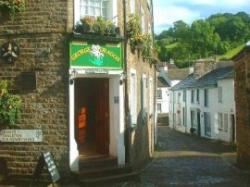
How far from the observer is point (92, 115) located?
54.2ft

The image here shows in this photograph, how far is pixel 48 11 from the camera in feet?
47.4

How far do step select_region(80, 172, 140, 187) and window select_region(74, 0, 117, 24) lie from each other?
16.2 ft

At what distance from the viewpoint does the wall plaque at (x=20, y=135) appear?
14.4 metres

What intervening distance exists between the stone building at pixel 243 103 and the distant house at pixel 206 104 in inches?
626

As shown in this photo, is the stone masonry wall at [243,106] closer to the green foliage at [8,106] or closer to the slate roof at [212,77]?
the green foliage at [8,106]

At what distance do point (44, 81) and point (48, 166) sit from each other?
2.73 m

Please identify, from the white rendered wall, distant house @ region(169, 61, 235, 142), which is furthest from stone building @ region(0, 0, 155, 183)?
the white rendered wall

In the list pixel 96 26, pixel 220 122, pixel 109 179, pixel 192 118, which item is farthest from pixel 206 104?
pixel 109 179

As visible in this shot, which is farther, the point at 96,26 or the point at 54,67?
the point at 96,26

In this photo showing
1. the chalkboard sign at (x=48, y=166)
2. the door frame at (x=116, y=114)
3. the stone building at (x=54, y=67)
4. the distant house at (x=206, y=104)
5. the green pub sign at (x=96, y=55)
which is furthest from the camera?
the distant house at (x=206, y=104)

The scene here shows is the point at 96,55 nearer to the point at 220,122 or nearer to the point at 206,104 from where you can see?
the point at 220,122

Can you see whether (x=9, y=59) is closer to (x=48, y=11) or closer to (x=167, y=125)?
(x=48, y=11)

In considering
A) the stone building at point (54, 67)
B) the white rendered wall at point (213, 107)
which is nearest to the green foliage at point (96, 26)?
the stone building at point (54, 67)

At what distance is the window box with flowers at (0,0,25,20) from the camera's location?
14.3 m
